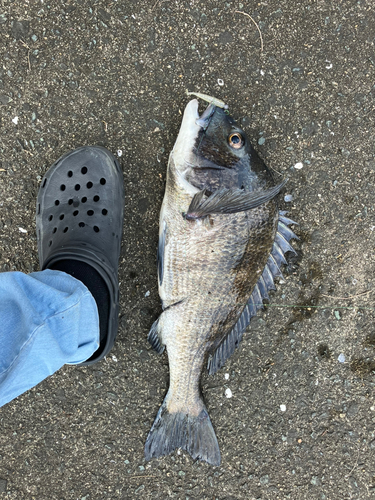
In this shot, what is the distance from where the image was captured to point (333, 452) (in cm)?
269

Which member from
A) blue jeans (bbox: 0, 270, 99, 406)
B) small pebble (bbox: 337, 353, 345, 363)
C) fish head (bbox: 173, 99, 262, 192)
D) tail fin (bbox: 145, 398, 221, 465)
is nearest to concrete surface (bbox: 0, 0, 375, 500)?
small pebble (bbox: 337, 353, 345, 363)

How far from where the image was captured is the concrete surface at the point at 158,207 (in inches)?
94.3

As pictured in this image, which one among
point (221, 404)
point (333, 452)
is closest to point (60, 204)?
point (221, 404)

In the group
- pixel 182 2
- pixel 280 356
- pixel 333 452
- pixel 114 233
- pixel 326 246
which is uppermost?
pixel 182 2

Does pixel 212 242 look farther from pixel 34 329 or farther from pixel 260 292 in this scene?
pixel 34 329

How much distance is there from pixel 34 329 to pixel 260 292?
1.52m

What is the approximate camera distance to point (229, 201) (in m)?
1.90

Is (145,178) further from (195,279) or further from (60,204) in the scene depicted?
(195,279)

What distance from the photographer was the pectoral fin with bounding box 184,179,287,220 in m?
1.88

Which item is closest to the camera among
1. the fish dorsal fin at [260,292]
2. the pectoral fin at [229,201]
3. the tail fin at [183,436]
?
the pectoral fin at [229,201]

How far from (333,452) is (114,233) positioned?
2592mm

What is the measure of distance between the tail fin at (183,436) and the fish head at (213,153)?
5.68ft

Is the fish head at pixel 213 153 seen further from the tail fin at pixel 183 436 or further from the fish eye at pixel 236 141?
the tail fin at pixel 183 436

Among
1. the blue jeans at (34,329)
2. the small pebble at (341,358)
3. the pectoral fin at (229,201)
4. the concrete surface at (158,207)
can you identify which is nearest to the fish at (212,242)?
the pectoral fin at (229,201)
